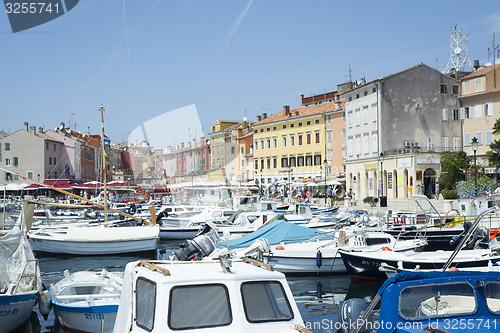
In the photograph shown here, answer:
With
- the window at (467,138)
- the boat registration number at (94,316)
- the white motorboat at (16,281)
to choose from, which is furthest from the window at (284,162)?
the boat registration number at (94,316)

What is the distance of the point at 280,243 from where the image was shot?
2138cm

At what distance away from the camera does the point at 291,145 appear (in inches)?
2972

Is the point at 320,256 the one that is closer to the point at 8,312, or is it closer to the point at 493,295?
the point at 8,312

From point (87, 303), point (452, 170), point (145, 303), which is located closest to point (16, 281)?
point (87, 303)

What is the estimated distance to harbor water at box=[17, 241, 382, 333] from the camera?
43.7 ft

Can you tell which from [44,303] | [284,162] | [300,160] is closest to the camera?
[44,303]

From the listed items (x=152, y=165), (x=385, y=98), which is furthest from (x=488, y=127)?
(x=152, y=165)

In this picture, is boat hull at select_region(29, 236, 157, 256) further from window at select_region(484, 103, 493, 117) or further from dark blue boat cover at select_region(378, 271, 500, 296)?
window at select_region(484, 103, 493, 117)

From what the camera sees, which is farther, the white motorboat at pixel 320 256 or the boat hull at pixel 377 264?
the white motorboat at pixel 320 256

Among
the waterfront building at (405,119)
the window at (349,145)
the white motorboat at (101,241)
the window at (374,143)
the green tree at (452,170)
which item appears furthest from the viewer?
the window at (349,145)

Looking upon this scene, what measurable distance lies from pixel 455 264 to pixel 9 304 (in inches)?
466

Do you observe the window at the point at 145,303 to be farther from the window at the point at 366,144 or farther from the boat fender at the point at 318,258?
the window at the point at 366,144

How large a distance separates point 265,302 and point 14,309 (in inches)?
309

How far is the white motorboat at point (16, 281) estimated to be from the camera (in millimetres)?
11844
